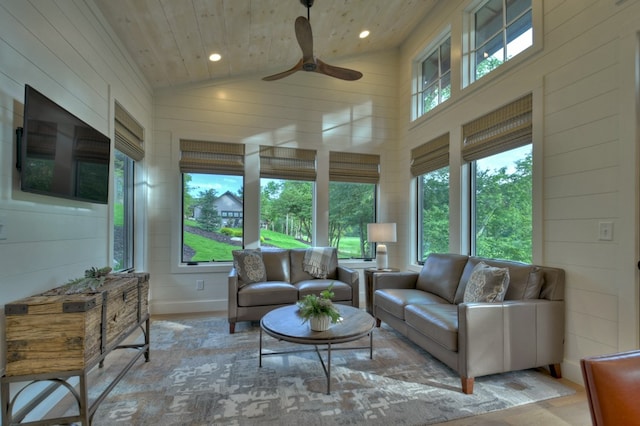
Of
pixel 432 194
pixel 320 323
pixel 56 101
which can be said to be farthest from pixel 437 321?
pixel 56 101

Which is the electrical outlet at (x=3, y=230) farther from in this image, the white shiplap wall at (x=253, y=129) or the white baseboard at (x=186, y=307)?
the white baseboard at (x=186, y=307)

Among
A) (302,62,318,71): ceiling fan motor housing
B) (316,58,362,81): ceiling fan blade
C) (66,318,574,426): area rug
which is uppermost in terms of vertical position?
(316,58,362,81): ceiling fan blade

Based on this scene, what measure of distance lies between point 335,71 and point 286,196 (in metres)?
2.16

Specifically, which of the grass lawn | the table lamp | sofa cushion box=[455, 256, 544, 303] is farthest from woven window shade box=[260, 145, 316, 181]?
sofa cushion box=[455, 256, 544, 303]

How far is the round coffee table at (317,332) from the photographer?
225 cm

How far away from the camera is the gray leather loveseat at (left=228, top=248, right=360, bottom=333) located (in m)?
3.53

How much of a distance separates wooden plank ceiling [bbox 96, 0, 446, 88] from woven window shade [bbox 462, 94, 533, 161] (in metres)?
1.90

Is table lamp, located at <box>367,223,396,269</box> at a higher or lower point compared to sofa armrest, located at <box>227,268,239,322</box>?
higher

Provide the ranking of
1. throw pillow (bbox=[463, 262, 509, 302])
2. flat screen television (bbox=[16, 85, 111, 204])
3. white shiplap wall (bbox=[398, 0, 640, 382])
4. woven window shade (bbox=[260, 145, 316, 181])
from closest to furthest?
1. flat screen television (bbox=[16, 85, 111, 204])
2. white shiplap wall (bbox=[398, 0, 640, 382])
3. throw pillow (bbox=[463, 262, 509, 302])
4. woven window shade (bbox=[260, 145, 316, 181])

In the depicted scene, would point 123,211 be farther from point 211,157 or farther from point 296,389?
point 296,389

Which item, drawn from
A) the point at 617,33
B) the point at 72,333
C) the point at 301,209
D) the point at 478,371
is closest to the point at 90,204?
the point at 72,333

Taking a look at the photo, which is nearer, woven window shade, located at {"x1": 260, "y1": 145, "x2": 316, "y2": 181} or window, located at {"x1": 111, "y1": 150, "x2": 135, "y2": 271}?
window, located at {"x1": 111, "y1": 150, "x2": 135, "y2": 271}

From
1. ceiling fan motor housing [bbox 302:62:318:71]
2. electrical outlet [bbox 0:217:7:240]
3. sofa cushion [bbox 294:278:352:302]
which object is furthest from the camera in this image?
sofa cushion [bbox 294:278:352:302]

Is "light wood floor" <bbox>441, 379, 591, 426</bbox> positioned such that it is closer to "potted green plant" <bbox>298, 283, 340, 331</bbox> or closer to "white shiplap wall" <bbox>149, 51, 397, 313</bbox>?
"potted green plant" <bbox>298, 283, 340, 331</bbox>
